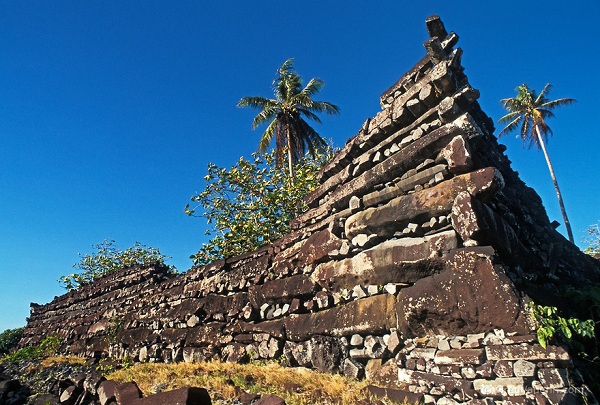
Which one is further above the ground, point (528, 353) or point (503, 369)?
point (528, 353)

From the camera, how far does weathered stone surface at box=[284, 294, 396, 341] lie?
4.41 meters

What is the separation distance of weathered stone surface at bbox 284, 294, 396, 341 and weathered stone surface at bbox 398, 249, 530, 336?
0.28 meters

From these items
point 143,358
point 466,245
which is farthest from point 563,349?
point 143,358

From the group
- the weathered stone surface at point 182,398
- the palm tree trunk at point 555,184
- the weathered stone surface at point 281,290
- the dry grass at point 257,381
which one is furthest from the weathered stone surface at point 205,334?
the palm tree trunk at point 555,184

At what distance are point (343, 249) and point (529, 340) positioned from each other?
2733 millimetres

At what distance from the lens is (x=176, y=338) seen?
793cm

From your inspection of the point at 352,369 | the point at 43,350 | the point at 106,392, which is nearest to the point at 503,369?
the point at 352,369

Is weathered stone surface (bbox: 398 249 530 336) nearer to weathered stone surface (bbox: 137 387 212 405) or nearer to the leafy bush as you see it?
weathered stone surface (bbox: 137 387 212 405)

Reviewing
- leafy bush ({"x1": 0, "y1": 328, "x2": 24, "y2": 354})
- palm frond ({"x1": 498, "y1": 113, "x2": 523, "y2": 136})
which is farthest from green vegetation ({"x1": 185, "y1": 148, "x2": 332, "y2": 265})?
palm frond ({"x1": 498, "y1": 113, "x2": 523, "y2": 136})

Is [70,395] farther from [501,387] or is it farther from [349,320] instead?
[501,387]

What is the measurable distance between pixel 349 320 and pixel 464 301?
66.9 inches

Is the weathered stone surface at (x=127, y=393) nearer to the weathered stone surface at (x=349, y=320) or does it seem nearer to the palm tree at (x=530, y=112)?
the weathered stone surface at (x=349, y=320)

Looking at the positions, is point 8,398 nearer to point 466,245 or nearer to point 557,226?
point 466,245

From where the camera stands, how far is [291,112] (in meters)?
21.8
